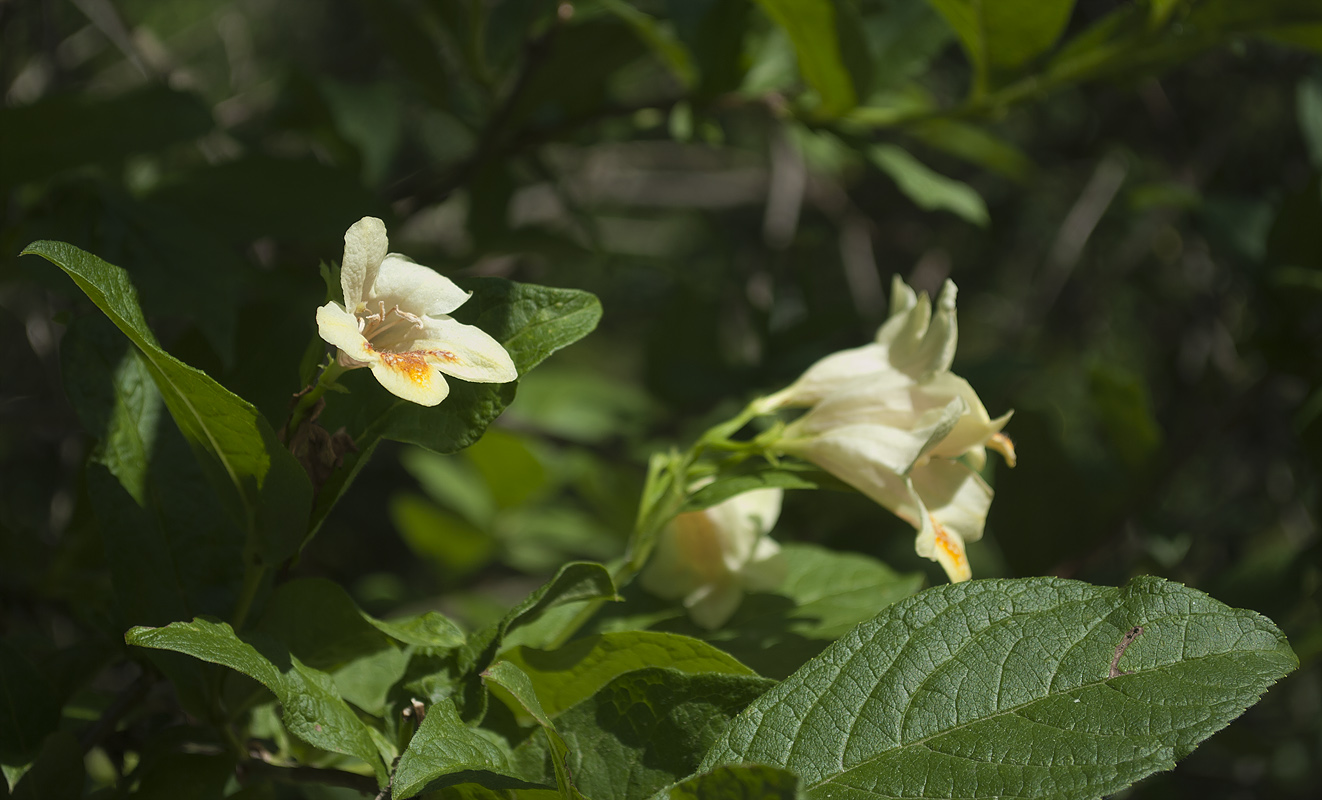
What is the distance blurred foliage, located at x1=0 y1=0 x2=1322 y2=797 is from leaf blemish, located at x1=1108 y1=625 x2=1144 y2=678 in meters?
0.36

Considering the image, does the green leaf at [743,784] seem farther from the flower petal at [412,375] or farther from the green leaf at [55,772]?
the green leaf at [55,772]

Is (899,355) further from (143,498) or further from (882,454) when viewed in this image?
(143,498)

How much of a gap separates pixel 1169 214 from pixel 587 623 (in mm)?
2398

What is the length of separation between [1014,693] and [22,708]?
0.93 m

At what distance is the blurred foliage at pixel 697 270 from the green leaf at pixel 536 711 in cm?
34

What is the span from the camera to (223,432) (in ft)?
2.77

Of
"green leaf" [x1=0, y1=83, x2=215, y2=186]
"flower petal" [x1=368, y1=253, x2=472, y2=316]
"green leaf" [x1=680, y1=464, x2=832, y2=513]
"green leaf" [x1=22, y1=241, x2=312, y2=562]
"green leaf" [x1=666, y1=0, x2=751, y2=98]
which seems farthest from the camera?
"green leaf" [x1=666, y1=0, x2=751, y2=98]

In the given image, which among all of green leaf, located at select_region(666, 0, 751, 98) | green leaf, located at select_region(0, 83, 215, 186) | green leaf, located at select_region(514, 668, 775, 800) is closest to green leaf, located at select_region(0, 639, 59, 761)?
green leaf, located at select_region(514, 668, 775, 800)

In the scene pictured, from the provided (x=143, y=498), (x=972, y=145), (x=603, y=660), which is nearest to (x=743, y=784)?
(x=603, y=660)

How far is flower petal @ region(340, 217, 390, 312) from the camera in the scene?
0.85 meters

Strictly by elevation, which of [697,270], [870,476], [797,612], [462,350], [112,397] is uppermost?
[462,350]

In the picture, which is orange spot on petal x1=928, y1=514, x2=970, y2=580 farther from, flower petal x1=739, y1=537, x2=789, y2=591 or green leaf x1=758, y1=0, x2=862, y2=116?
green leaf x1=758, y1=0, x2=862, y2=116

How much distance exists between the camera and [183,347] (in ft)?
3.94

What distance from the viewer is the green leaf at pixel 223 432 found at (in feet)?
Answer: 2.52
